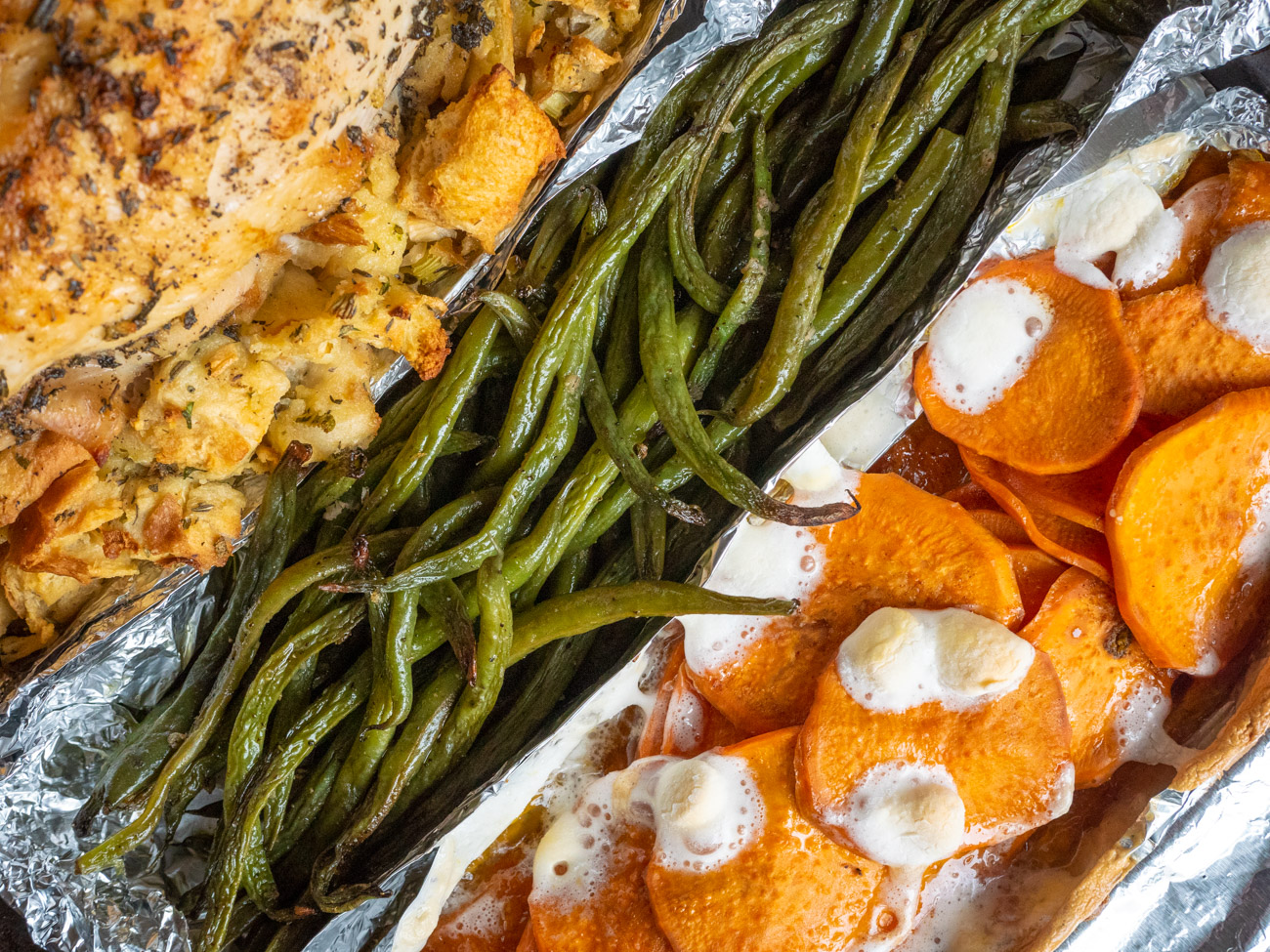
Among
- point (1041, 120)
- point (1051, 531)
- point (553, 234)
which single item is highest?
point (553, 234)

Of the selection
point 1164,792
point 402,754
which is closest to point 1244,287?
point 1164,792

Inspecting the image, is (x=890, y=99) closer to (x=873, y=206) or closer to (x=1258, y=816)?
(x=873, y=206)

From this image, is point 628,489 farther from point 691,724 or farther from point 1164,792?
point 1164,792

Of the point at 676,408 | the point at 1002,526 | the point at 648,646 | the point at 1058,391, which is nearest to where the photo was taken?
the point at 676,408

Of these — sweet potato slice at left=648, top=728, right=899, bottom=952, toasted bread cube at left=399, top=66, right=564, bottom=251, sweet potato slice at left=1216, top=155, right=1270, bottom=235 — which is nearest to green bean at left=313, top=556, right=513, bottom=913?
sweet potato slice at left=648, top=728, right=899, bottom=952

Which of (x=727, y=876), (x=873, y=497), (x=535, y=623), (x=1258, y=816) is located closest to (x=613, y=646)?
(x=535, y=623)

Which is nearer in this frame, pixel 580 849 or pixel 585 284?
pixel 585 284
